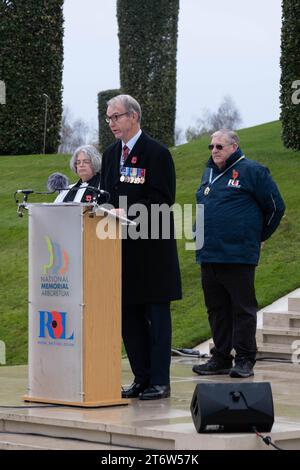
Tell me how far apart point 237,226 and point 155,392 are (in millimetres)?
1914

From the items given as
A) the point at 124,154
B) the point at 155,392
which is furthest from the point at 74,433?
the point at 124,154

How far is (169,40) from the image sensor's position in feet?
98.0

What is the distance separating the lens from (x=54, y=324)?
305 inches

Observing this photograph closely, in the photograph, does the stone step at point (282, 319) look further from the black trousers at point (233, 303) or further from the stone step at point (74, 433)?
the stone step at point (74, 433)

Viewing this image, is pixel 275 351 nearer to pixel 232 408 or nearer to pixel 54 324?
pixel 54 324

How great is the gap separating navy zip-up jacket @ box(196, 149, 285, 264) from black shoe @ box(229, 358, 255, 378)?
0.85 metres

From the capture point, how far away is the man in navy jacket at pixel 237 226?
9469 mm

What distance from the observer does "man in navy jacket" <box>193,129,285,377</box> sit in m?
9.47

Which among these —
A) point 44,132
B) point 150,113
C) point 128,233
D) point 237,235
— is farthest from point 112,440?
point 150,113

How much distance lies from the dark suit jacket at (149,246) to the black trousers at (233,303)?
1.54 metres

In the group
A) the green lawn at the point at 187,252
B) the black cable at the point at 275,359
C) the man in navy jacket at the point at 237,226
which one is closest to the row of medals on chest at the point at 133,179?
the man in navy jacket at the point at 237,226

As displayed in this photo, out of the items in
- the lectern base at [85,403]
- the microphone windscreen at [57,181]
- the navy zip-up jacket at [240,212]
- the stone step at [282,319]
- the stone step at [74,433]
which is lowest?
the stone step at [74,433]

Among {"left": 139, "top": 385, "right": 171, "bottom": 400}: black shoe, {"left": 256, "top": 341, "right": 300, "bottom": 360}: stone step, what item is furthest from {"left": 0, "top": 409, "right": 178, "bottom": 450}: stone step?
{"left": 256, "top": 341, "right": 300, "bottom": 360}: stone step
